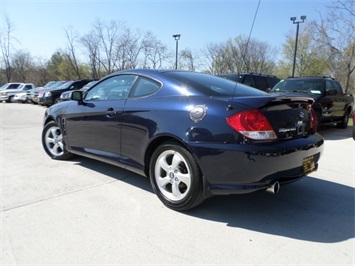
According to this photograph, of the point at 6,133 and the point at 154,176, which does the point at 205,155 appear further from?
the point at 6,133

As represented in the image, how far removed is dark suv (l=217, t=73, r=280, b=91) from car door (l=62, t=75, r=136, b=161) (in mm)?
7239

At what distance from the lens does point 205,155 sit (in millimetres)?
2920

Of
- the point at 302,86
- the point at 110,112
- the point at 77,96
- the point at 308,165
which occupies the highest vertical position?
the point at 302,86

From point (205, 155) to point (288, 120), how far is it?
3.05 ft

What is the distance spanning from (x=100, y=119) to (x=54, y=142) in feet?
5.59

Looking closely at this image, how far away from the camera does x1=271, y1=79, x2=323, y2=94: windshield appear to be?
8341mm

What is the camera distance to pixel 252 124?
2793 millimetres

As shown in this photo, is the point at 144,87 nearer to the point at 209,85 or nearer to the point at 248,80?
the point at 209,85

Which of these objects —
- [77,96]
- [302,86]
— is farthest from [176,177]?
[302,86]

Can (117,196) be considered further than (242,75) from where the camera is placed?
No

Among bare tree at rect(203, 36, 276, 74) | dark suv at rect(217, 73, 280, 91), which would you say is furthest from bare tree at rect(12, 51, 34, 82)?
dark suv at rect(217, 73, 280, 91)

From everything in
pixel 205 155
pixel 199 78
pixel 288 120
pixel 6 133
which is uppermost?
pixel 199 78

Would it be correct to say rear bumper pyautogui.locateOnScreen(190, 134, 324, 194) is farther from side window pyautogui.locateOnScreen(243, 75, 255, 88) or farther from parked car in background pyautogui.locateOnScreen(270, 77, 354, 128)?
side window pyautogui.locateOnScreen(243, 75, 255, 88)

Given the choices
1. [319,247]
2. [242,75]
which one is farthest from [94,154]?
[242,75]
